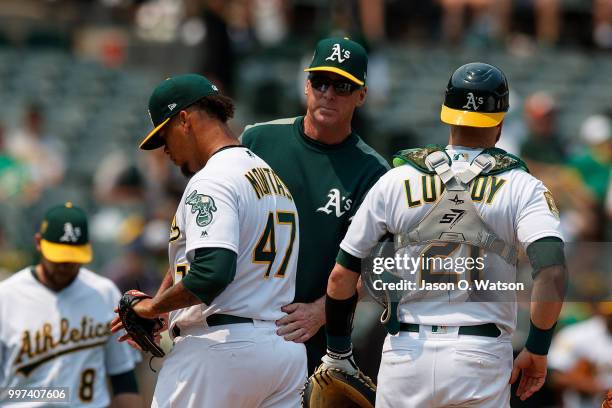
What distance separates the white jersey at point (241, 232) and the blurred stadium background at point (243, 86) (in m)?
3.67

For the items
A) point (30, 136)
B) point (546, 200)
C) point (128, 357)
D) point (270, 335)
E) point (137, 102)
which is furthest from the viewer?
point (137, 102)

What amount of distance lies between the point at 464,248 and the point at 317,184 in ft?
4.82

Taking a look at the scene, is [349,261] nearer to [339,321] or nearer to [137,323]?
[339,321]

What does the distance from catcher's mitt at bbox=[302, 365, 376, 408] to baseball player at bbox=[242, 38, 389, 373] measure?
0.43m

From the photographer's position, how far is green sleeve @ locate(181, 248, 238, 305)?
16.6 feet

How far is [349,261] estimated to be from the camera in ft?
17.5

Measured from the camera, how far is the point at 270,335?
17.9 ft

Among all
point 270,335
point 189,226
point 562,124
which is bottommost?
point 562,124

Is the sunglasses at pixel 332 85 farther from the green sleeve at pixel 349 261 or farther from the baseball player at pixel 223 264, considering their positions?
the green sleeve at pixel 349 261

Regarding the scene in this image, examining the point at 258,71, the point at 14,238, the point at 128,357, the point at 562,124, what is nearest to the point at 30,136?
the point at 14,238

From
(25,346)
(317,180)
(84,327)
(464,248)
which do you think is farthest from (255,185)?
(25,346)

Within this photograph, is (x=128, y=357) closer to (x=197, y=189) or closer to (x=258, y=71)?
(x=197, y=189)

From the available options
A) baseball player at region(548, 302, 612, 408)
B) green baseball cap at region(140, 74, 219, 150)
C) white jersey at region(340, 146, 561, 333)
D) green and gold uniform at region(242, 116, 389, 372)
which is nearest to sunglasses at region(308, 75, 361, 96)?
green and gold uniform at region(242, 116, 389, 372)

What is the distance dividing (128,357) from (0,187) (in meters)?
7.25
